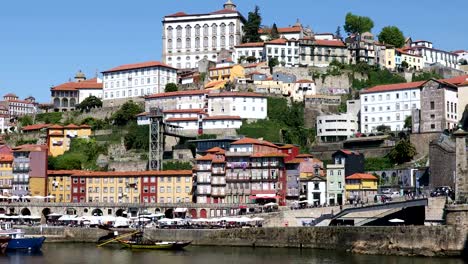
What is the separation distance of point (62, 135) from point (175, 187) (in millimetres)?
22379

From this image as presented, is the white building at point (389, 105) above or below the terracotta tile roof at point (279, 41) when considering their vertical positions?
below

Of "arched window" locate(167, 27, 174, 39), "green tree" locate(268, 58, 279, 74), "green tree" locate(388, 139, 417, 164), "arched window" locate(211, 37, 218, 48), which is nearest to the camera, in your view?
"green tree" locate(388, 139, 417, 164)

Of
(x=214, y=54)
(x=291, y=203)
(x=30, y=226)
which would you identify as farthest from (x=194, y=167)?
(x=214, y=54)

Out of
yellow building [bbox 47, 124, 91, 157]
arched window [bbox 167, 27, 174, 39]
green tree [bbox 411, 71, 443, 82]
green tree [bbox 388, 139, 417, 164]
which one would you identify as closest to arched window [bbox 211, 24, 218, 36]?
arched window [bbox 167, 27, 174, 39]

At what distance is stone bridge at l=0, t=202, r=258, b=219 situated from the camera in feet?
251

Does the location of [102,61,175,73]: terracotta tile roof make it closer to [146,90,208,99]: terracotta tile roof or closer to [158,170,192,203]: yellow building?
[146,90,208,99]: terracotta tile roof

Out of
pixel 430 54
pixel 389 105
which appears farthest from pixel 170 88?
pixel 430 54

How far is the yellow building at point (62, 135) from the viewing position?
98.5 m

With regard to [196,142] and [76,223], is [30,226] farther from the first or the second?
[196,142]

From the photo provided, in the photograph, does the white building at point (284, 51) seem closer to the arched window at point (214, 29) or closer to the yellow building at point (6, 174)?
the arched window at point (214, 29)

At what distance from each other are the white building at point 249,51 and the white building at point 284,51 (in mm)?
2144

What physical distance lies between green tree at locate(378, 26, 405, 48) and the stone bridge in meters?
60.4

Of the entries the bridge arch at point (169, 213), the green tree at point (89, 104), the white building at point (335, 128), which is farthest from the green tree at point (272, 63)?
the bridge arch at point (169, 213)

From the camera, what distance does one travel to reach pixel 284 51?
368ft
